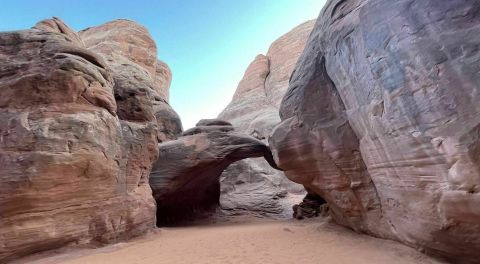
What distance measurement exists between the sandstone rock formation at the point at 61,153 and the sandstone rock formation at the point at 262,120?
862cm

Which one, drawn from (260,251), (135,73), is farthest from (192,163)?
(260,251)

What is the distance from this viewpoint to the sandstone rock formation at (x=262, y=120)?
17.0 m

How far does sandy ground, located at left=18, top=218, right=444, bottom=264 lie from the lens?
527cm

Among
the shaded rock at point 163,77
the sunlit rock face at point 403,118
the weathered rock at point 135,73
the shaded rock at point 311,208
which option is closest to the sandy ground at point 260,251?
the sunlit rock face at point 403,118

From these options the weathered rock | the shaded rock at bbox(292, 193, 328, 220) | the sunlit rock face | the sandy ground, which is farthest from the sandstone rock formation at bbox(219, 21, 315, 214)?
the sunlit rock face

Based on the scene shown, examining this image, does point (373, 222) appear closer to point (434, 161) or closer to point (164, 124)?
point (434, 161)

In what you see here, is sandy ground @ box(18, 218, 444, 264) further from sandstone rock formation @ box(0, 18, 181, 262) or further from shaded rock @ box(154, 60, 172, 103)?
shaded rock @ box(154, 60, 172, 103)

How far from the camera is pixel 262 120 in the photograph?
1114 inches

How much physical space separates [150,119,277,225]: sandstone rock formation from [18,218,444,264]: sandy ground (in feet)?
17.1

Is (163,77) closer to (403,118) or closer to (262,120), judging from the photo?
(262,120)

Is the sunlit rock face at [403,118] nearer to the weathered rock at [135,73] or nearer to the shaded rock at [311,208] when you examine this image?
the shaded rock at [311,208]

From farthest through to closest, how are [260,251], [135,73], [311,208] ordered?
[311,208] → [135,73] → [260,251]

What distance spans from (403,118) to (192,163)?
31.7 feet

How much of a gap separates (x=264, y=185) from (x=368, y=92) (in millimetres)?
13851
